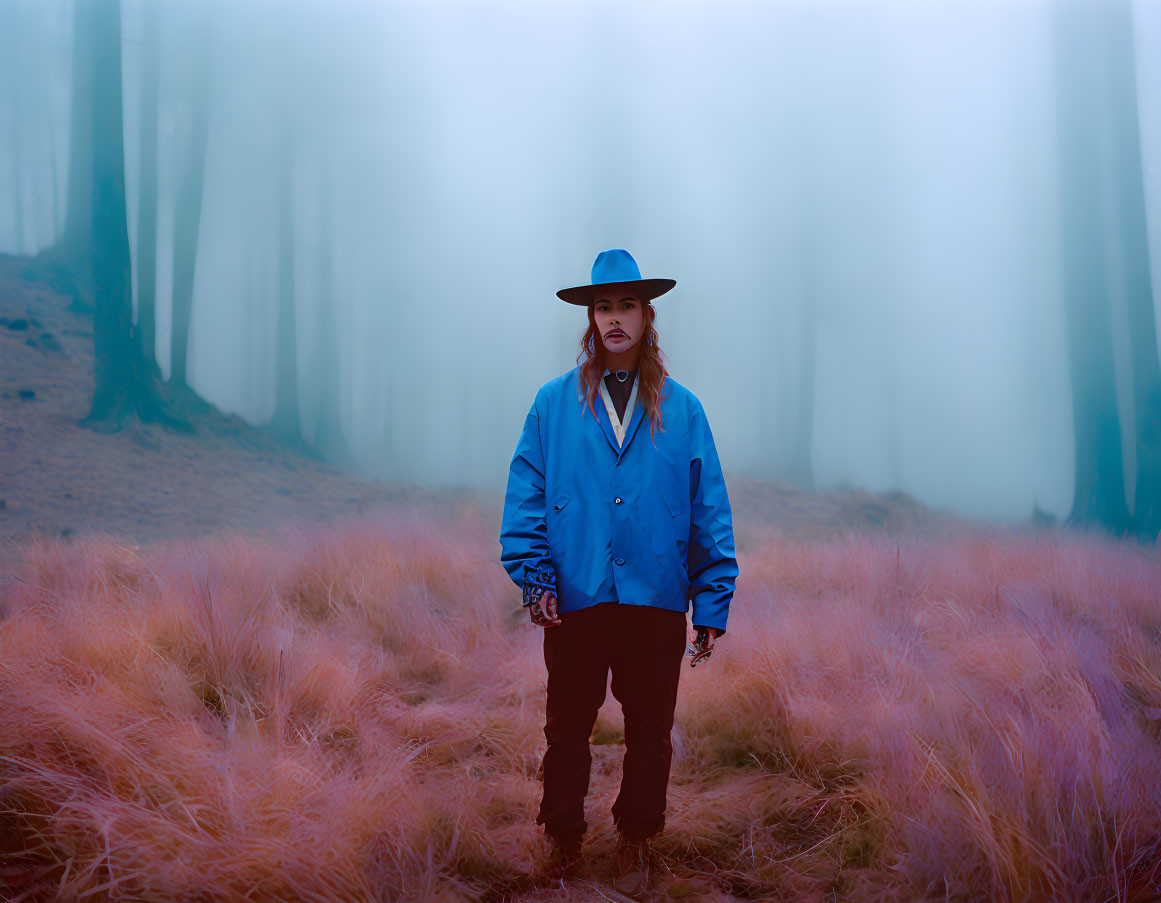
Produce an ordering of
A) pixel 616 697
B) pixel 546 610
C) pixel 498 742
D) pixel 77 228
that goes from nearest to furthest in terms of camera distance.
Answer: pixel 546 610, pixel 616 697, pixel 498 742, pixel 77 228

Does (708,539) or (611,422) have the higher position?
(611,422)

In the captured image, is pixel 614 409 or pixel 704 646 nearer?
pixel 704 646

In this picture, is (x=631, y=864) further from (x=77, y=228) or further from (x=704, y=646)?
(x=77, y=228)

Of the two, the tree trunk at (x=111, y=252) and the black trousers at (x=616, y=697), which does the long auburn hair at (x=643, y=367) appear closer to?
the black trousers at (x=616, y=697)

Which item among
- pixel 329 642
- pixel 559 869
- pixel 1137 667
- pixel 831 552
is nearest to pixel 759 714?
pixel 559 869

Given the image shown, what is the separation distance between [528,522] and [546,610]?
252 mm

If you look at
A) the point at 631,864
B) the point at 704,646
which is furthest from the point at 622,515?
the point at 631,864

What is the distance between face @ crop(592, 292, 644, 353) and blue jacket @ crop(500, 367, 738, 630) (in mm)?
184

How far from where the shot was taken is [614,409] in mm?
1855

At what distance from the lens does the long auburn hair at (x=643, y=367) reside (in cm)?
180

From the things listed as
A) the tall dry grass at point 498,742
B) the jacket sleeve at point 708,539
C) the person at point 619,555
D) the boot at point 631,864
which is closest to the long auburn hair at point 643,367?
the person at point 619,555

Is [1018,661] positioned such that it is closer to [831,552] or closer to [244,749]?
[831,552]

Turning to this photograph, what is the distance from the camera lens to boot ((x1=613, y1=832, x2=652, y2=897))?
176 cm

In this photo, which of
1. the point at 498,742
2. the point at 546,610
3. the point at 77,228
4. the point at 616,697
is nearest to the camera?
the point at 546,610
